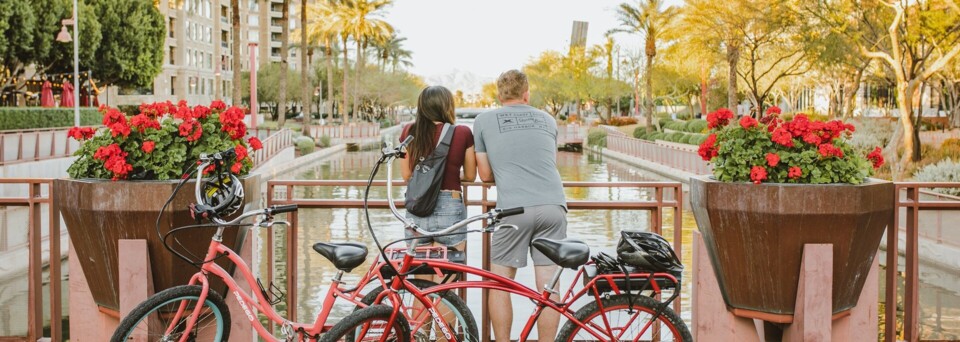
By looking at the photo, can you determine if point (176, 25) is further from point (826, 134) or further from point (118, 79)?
point (826, 134)

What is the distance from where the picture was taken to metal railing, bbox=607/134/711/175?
3251 centimetres

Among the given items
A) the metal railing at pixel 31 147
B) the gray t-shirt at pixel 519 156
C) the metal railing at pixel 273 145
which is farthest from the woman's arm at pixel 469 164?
the metal railing at pixel 273 145

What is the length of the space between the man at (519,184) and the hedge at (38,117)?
115ft

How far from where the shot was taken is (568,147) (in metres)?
67.9

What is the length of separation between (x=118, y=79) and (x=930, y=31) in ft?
149

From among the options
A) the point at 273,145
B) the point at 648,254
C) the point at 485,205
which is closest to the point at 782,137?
the point at 648,254

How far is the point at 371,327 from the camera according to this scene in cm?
461

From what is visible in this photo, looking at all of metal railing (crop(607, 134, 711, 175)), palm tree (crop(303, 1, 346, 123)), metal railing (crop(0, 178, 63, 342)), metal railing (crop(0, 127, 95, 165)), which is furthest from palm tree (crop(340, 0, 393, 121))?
metal railing (crop(0, 178, 63, 342))

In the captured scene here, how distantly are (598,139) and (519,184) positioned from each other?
54.4 meters

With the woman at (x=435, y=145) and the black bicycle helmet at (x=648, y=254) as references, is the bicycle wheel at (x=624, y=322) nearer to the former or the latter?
the black bicycle helmet at (x=648, y=254)

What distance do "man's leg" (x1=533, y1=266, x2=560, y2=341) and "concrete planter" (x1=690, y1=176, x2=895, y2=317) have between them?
0.94m

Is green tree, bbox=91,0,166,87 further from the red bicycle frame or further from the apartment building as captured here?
the red bicycle frame

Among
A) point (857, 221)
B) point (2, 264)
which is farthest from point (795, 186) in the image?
point (2, 264)

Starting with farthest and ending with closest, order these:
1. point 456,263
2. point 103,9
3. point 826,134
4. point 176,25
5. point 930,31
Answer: point 176,25
point 103,9
point 930,31
point 826,134
point 456,263
